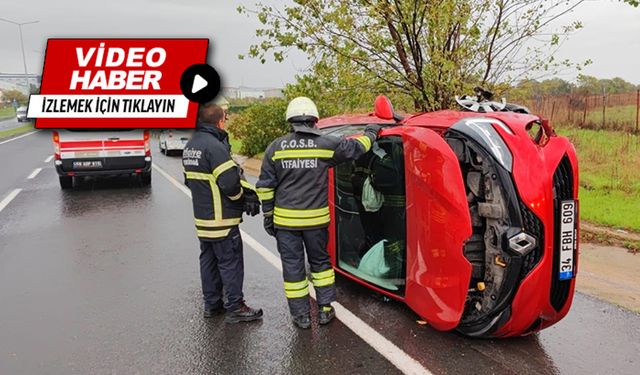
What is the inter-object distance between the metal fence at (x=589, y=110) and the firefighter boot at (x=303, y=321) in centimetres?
1653

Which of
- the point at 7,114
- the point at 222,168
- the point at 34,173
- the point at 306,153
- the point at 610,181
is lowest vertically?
the point at 34,173

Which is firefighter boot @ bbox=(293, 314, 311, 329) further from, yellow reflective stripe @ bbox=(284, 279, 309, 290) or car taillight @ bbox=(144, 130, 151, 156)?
car taillight @ bbox=(144, 130, 151, 156)

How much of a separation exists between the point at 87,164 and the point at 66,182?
85 centimetres

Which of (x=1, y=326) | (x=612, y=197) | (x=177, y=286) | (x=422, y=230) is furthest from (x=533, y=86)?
(x=1, y=326)

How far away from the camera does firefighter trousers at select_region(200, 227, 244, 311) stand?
4.18 metres

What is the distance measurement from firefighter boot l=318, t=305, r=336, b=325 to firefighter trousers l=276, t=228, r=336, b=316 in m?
0.04

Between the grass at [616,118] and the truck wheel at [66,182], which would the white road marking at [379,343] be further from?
the grass at [616,118]

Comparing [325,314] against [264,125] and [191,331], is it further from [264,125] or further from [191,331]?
[264,125]

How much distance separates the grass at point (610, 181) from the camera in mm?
6898

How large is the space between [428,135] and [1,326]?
12.0 ft

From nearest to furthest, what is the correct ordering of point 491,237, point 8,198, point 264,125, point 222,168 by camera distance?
point 491,237 → point 222,168 → point 8,198 → point 264,125

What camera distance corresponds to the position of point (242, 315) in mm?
4156

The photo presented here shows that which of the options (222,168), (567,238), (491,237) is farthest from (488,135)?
(222,168)

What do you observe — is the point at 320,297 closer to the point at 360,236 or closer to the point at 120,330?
the point at 360,236
